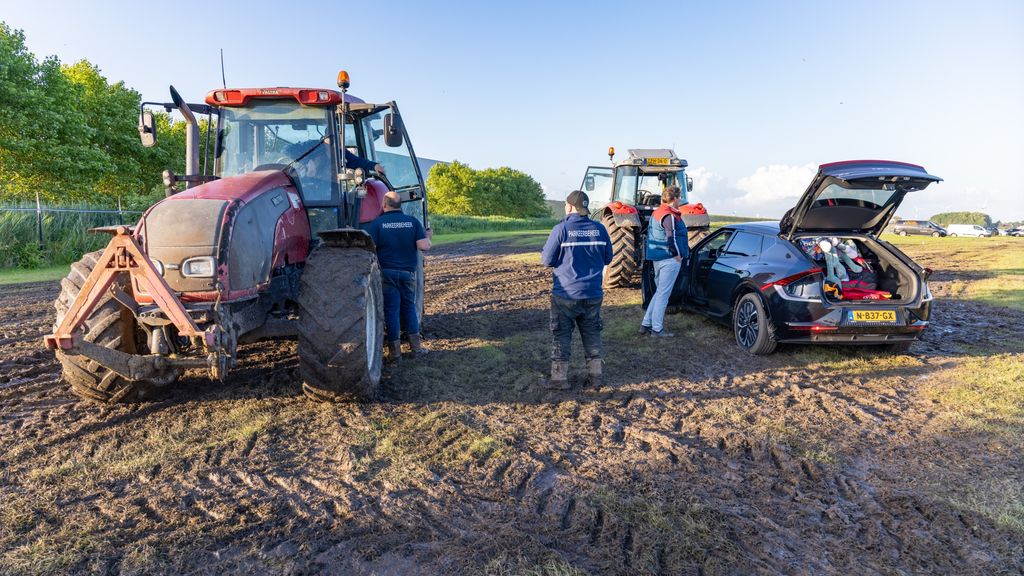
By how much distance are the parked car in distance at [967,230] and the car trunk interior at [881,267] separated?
47.4 m

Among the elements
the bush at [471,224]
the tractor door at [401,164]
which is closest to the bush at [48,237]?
the tractor door at [401,164]

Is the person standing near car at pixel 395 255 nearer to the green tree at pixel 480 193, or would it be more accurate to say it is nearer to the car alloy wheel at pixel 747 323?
the car alloy wheel at pixel 747 323

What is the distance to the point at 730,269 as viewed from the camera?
722 centimetres

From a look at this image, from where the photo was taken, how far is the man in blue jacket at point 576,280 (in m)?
5.33

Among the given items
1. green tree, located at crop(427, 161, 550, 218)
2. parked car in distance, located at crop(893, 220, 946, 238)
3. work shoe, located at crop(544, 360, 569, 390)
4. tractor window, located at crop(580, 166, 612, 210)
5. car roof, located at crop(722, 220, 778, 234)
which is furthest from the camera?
green tree, located at crop(427, 161, 550, 218)

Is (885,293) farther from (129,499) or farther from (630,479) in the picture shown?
(129,499)

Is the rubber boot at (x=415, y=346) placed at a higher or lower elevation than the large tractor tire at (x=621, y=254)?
lower

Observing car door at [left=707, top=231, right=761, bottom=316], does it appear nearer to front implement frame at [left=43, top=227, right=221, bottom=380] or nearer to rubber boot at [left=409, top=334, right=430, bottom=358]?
rubber boot at [left=409, top=334, right=430, bottom=358]

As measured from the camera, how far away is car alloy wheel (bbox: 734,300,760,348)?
6.68 meters

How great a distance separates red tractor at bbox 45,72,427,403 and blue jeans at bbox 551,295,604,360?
5.27 ft

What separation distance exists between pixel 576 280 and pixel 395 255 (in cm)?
190

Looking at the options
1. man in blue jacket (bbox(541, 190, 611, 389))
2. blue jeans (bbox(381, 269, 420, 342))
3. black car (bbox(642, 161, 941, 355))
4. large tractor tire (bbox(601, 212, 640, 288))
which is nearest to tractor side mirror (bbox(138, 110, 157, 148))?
blue jeans (bbox(381, 269, 420, 342))

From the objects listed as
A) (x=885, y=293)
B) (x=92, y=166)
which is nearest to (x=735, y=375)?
(x=885, y=293)

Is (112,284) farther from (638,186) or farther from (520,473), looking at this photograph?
(638,186)
